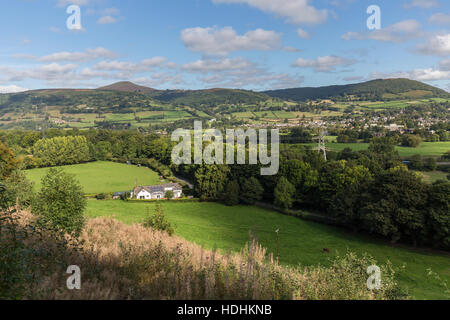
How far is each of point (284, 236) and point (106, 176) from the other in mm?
49726

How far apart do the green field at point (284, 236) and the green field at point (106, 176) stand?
1052 centimetres

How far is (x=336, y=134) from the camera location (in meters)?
88.9

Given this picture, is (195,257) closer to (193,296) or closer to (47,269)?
(193,296)

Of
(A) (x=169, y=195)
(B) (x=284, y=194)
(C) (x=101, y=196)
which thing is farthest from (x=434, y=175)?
(C) (x=101, y=196)

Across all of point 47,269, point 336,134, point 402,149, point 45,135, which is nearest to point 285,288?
point 47,269

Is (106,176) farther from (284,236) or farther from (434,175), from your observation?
(434,175)

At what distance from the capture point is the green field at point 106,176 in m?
55.7

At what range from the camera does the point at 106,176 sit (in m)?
65.9

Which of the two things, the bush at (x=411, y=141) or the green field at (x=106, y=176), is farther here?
the bush at (x=411, y=141)

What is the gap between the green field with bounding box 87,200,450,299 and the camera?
22.8m

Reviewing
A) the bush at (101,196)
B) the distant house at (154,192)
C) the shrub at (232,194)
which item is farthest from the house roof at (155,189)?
the shrub at (232,194)

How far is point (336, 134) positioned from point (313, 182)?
5375cm

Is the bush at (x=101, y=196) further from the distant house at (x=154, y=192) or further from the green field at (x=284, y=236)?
the distant house at (x=154, y=192)

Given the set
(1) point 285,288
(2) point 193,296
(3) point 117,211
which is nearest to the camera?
(2) point 193,296
